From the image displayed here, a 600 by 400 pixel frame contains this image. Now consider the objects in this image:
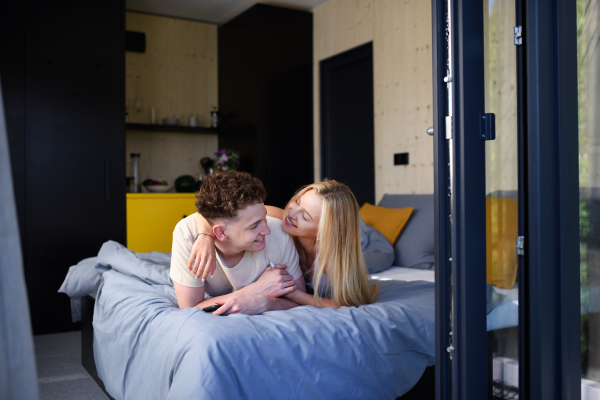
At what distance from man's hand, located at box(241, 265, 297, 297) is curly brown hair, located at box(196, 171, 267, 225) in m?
0.28

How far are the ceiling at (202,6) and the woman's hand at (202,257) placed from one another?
3.79 metres

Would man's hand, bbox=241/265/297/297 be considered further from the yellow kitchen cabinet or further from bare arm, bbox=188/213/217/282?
the yellow kitchen cabinet

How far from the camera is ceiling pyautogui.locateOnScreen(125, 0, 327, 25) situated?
5067mm

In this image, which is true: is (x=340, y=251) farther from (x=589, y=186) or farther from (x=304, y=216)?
(x=589, y=186)

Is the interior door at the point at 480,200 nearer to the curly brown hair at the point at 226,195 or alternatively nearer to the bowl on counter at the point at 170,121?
the curly brown hair at the point at 226,195

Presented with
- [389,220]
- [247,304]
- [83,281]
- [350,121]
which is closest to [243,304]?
[247,304]

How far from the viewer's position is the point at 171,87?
18.2 feet

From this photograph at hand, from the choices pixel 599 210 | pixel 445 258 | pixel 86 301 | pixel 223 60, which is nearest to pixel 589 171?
pixel 599 210

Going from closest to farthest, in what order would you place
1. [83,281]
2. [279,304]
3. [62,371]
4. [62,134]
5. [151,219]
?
[279,304] → [83,281] → [62,371] → [62,134] → [151,219]

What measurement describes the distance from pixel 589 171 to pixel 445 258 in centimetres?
46

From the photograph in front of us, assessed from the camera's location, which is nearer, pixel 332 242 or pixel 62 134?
pixel 332 242

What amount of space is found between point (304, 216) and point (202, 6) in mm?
3873

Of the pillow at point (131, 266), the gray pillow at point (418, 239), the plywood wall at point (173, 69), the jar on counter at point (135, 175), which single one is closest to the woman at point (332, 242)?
the pillow at point (131, 266)

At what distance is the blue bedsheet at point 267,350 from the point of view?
1.46 metres
